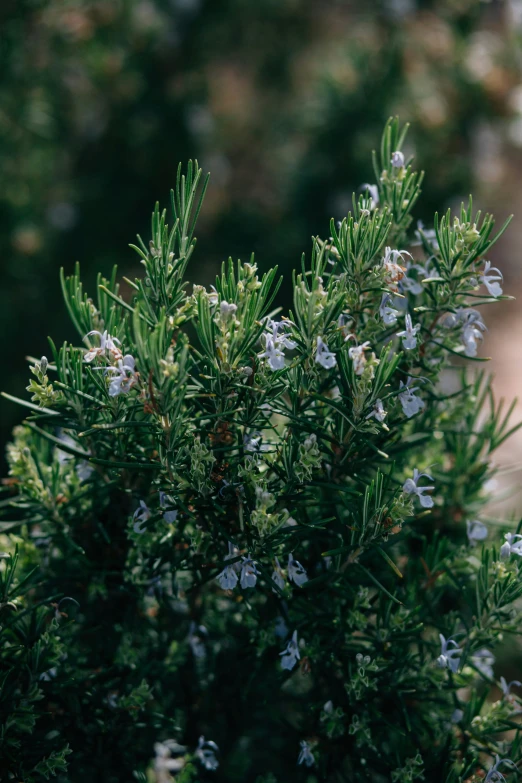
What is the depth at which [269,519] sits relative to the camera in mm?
672

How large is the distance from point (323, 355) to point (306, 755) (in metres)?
0.44

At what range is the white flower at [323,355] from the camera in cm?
66

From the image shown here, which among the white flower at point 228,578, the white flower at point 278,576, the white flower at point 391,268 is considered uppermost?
the white flower at point 391,268

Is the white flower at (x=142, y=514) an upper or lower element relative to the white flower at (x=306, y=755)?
upper

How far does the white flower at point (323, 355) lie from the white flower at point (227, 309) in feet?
0.28

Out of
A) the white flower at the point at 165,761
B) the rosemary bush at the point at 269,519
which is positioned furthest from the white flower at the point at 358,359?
the white flower at the point at 165,761

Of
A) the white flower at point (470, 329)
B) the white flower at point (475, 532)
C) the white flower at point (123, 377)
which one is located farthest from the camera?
the white flower at point (475, 532)

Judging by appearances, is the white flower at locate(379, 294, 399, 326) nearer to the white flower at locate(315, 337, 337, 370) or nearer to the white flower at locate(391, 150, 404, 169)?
the white flower at locate(315, 337, 337, 370)

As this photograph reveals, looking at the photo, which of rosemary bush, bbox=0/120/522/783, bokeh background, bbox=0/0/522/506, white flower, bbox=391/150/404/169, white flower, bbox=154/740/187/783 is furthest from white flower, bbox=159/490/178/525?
bokeh background, bbox=0/0/522/506

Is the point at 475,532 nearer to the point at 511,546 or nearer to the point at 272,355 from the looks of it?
the point at 511,546

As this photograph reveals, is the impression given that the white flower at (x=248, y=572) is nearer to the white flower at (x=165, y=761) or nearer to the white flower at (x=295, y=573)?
the white flower at (x=295, y=573)

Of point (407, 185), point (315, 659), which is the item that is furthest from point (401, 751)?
point (407, 185)

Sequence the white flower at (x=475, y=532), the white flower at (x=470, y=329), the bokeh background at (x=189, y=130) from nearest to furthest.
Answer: the white flower at (x=470, y=329), the white flower at (x=475, y=532), the bokeh background at (x=189, y=130)

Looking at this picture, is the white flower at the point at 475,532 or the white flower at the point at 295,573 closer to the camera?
the white flower at the point at 295,573
